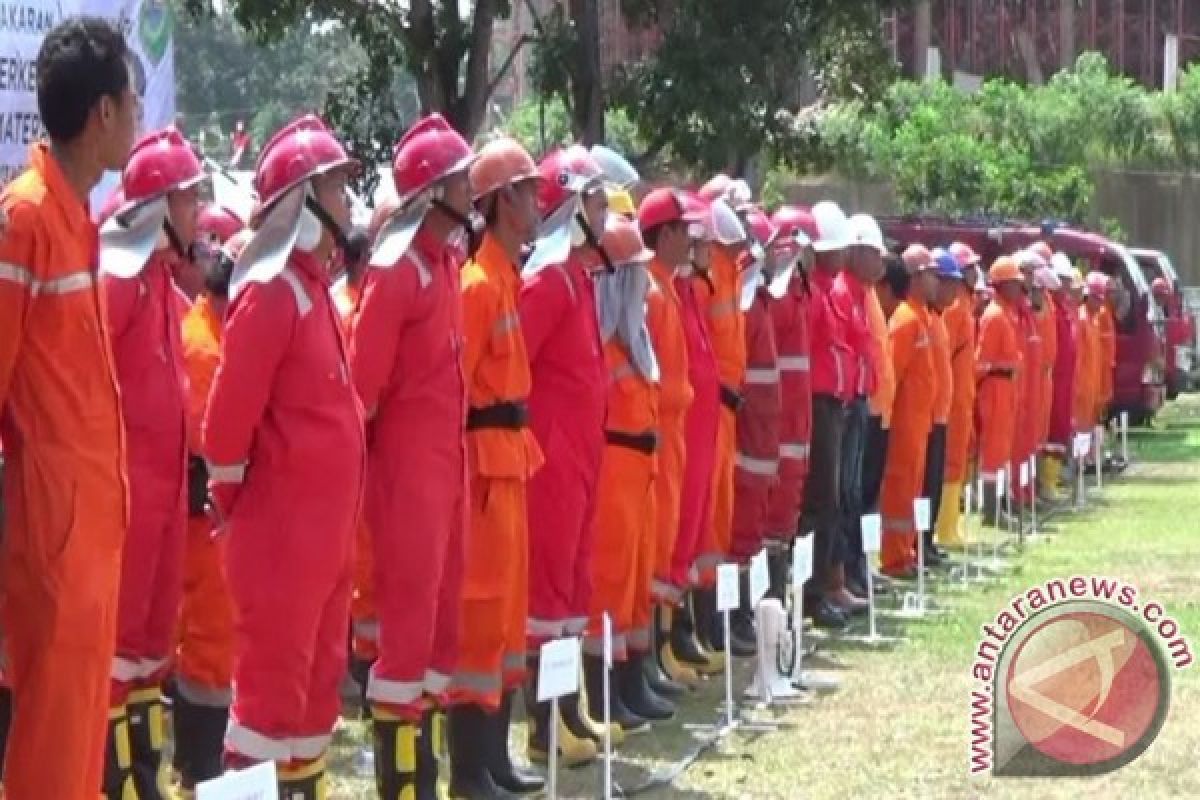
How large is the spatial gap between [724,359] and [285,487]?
5.43 m

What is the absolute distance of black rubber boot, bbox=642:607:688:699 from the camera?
11656mm

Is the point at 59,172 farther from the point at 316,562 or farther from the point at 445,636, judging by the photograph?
the point at 445,636

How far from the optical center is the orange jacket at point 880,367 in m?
15.4

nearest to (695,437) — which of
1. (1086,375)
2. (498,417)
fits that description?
(498,417)

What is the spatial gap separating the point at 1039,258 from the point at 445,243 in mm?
15297

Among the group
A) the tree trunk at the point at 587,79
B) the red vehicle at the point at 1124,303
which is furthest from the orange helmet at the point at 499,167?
the red vehicle at the point at 1124,303

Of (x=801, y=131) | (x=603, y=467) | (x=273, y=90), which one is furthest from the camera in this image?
(x=273, y=90)

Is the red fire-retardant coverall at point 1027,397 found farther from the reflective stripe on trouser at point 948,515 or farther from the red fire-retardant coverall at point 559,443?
the red fire-retardant coverall at point 559,443

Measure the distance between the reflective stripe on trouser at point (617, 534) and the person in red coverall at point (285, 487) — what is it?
2.91m

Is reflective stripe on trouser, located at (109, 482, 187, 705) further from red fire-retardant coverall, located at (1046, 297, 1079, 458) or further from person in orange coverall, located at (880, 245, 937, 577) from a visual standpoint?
red fire-retardant coverall, located at (1046, 297, 1079, 458)

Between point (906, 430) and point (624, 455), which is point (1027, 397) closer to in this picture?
point (906, 430)

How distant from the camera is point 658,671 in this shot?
39.2 ft

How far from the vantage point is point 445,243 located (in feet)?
27.2

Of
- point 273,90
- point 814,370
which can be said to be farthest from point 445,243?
point 273,90
